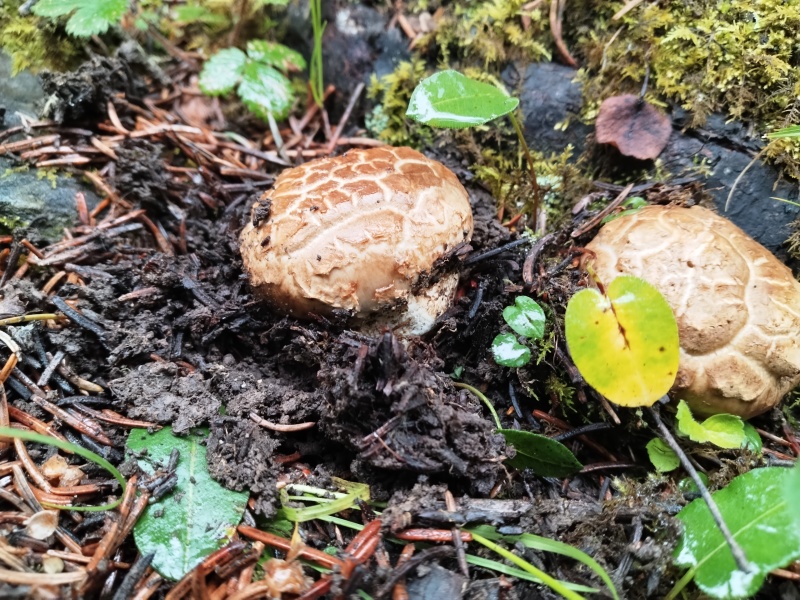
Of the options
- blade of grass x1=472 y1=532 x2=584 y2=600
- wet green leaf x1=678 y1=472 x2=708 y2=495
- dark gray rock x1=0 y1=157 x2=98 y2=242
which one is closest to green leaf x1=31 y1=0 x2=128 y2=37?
dark gray rock x1=0 y1=157 x2=98 y2=242

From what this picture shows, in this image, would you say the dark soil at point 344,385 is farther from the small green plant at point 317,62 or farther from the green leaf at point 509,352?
the small green plant at point 317,62

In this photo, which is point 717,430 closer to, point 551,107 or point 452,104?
point 452,104

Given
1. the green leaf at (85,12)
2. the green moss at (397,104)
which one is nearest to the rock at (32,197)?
the green leaf at (85,12)

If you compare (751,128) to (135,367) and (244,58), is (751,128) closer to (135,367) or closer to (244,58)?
(244,58)

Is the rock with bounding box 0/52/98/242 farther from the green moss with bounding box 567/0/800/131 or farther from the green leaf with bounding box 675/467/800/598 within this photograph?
the green leaf with bounding box 675/467/800/598

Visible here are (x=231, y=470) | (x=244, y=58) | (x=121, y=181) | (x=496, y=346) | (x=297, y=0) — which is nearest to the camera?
(x=231, y=470)

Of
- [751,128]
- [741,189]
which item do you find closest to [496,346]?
[741,189]

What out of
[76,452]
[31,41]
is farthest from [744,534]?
[31,41]
